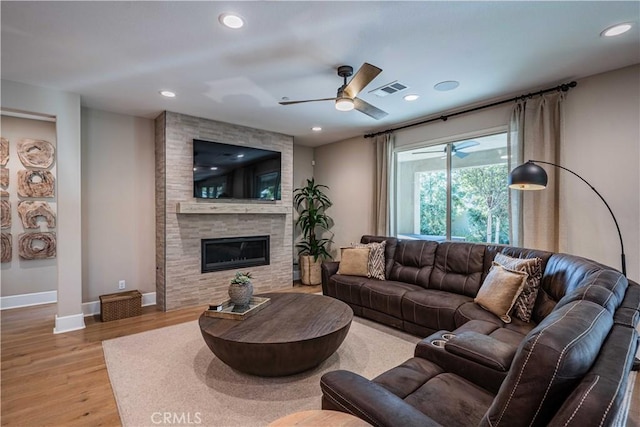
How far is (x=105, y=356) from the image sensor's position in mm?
2852

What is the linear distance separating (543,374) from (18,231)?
620cm

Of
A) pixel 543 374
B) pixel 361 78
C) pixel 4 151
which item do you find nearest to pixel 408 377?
pixel 543 374

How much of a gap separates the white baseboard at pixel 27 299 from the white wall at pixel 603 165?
666 centimetres

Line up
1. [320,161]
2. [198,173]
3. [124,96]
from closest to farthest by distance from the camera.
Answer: [124,96] < [198,173] < [320,161]

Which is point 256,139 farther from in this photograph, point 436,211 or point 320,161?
point 436,211

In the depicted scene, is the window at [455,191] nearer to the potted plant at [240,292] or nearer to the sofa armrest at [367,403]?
the potted plant at [240,292]

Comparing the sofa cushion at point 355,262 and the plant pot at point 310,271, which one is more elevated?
→ the sofa cushion at point 355,262

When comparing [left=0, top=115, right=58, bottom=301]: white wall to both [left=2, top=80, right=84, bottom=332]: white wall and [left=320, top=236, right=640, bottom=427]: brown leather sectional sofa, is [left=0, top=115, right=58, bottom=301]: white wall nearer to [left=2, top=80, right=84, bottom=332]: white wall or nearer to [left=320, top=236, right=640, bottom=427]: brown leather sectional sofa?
[left=2, top=80, right=84, bottom=332]: white wall

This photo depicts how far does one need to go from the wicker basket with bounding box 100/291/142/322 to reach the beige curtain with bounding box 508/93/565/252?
4.80 metres

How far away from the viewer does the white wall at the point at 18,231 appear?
170 inches

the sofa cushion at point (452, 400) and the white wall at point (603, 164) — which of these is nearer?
the sofa cushion at point (452, 400)

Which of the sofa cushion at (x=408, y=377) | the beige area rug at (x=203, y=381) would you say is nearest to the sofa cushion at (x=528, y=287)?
the beige area rug at (x=203, y=381)

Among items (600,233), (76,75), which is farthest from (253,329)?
(600,233)

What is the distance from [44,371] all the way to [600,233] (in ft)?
17.5
